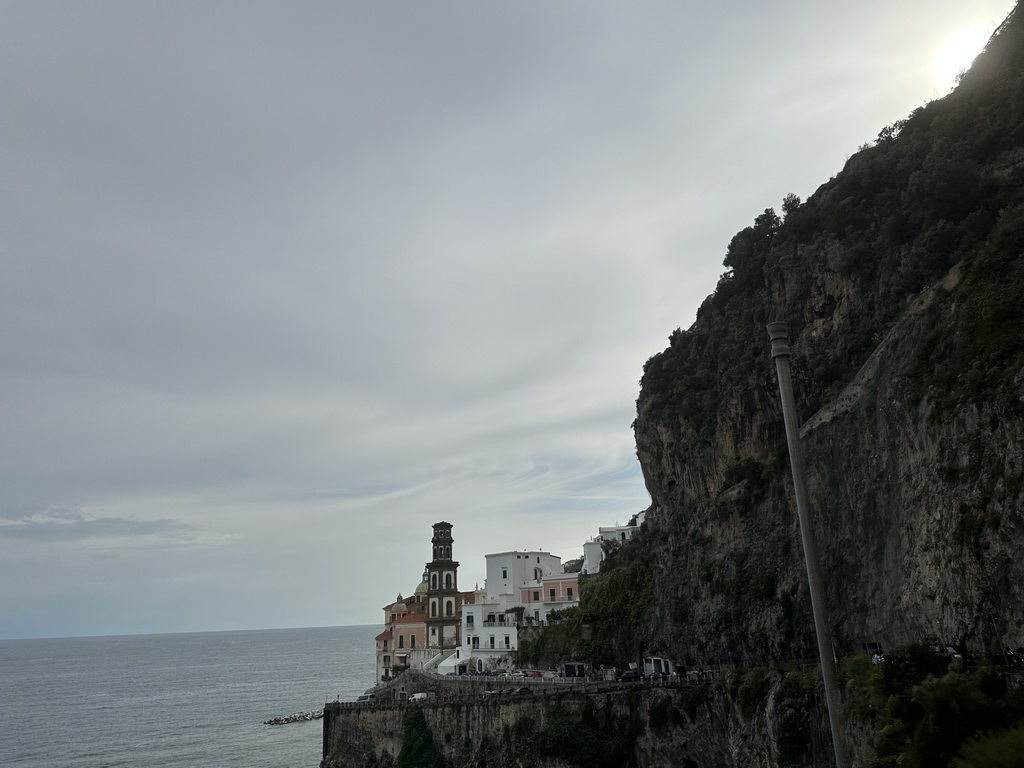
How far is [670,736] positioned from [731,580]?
874 cm

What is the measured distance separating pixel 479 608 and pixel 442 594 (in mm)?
11306

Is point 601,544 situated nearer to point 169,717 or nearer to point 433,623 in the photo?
point 433,623

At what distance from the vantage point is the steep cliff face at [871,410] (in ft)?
81.3

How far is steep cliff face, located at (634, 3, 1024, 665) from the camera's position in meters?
24.8

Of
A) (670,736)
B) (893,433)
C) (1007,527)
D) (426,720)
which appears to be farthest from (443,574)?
(1007,527)

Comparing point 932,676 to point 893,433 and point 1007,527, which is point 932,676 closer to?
point 1007,527

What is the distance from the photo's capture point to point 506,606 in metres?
74.9

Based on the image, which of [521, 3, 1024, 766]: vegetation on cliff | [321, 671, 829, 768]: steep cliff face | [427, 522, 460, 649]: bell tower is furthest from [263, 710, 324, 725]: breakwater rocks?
[521, 3, 1024, 766]: vegetation on cliff

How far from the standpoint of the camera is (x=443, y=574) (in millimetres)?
85625

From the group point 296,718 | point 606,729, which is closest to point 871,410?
point 606,729

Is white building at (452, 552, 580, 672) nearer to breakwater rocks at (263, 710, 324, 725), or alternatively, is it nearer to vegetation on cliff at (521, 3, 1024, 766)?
vegetation on cliff at (521, 3, 1024, 766)

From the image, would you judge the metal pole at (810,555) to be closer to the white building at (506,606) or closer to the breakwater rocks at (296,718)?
the white building at (506,606)

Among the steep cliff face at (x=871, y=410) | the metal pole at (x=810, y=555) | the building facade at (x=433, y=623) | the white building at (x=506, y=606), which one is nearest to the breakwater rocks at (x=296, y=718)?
the building facade at (x=433, y=623)

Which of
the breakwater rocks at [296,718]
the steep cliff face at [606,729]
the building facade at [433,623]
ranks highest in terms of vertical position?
the building facade at [433,623]
